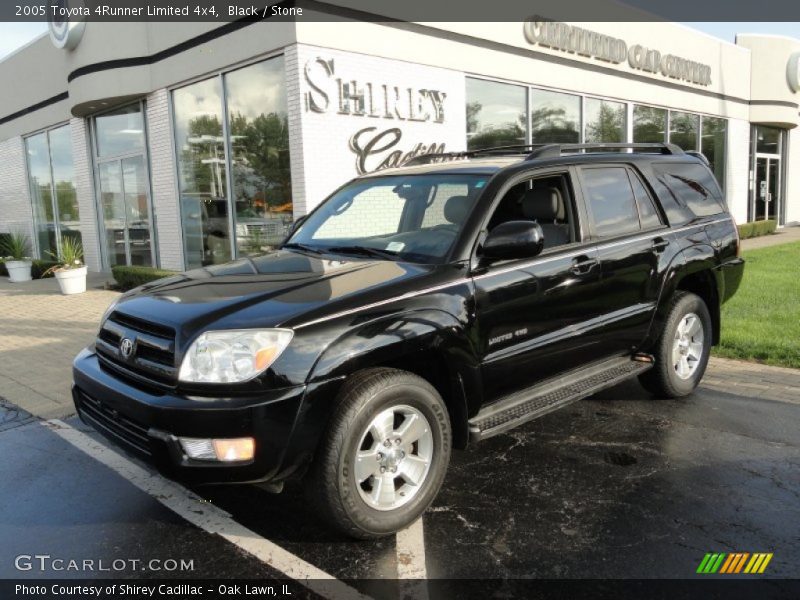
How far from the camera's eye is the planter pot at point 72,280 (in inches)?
472

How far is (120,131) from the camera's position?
47.5 feet

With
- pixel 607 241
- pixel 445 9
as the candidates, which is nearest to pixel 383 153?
pixel 445 9

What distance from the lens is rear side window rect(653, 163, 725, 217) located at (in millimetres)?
5305

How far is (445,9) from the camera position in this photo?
11.8m

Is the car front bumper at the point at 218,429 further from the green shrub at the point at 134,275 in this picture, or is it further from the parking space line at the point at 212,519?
→ the green shrub at the point at 134,275

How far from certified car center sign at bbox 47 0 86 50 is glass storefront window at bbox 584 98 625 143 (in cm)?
1108

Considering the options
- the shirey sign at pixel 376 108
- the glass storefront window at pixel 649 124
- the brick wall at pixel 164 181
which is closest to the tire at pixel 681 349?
the shirey sign at pixel 376 108

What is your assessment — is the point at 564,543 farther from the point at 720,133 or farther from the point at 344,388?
the point at 720,133

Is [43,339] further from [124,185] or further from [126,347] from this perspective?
[124,185]

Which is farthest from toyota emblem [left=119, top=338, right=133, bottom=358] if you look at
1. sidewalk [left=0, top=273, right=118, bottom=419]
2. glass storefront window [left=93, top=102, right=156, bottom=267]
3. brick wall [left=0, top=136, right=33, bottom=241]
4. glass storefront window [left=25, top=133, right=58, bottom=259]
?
brick wall [left=0, top=136, right=33, bottom=241]

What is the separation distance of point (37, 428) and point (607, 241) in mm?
4397

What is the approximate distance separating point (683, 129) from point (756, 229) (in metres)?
4.20

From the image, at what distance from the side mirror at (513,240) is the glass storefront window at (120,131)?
38.8 ft

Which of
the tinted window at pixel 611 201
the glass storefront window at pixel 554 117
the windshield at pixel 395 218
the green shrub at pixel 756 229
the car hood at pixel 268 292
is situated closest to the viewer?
the car hood at pixel 268 292
